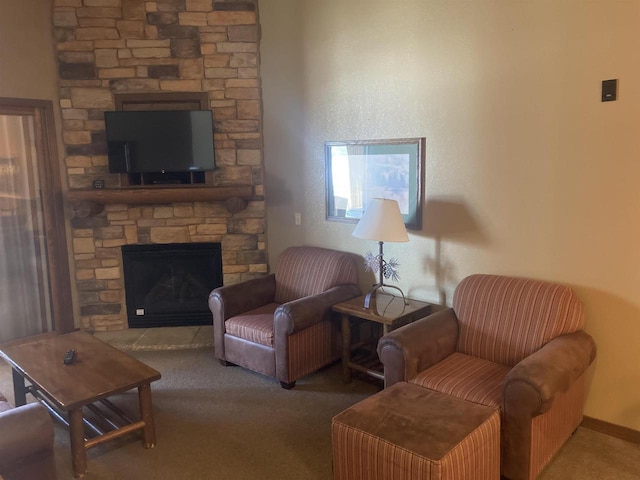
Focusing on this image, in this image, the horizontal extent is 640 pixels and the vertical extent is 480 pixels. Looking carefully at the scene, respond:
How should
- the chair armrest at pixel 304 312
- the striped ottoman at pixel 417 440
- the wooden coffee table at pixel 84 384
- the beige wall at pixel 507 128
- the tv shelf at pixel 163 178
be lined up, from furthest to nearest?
the tv shelf at pixel 163 178 < the chair armrest at pixel 304 312 < the beige wall at pixel 507 128 < the wooden coffee table at pixel 84 384 < the striped ottoman at pixel 417 440

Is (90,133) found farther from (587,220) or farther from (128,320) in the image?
(587,220)

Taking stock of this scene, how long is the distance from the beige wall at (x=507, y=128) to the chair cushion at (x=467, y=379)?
2.13 ft

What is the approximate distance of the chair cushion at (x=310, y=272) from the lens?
4023mm

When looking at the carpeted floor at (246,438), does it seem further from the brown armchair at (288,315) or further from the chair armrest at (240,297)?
the chair armrest at (240,297)

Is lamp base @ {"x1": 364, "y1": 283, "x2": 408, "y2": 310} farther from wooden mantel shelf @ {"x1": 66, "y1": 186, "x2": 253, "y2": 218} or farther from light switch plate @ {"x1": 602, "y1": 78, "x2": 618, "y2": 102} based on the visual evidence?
light switch plate @ {"x1": 602, "y1": 78, "x2": 618, "y2": 102}

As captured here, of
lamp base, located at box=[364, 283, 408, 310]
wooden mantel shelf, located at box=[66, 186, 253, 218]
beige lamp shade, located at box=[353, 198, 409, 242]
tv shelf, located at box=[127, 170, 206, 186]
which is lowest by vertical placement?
lamp base, located at box=[364, 283, 408, 310]

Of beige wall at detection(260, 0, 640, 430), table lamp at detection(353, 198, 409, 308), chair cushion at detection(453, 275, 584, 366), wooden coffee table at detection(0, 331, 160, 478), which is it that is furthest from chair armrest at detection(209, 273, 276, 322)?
chair cushion at detection(453, 275, 584, 366)

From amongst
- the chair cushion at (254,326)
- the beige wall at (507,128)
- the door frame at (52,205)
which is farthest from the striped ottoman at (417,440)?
the door frame at (52,205)

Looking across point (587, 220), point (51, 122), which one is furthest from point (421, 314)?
point (51, 122)

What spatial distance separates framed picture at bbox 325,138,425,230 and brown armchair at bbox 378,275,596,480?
793mm

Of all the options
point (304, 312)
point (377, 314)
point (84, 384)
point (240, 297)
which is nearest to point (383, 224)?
point (377, 314)

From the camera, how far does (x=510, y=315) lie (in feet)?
9.68

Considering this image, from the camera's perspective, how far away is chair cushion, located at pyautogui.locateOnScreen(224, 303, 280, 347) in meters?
3.67

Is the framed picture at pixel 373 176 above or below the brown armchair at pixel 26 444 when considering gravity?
above
